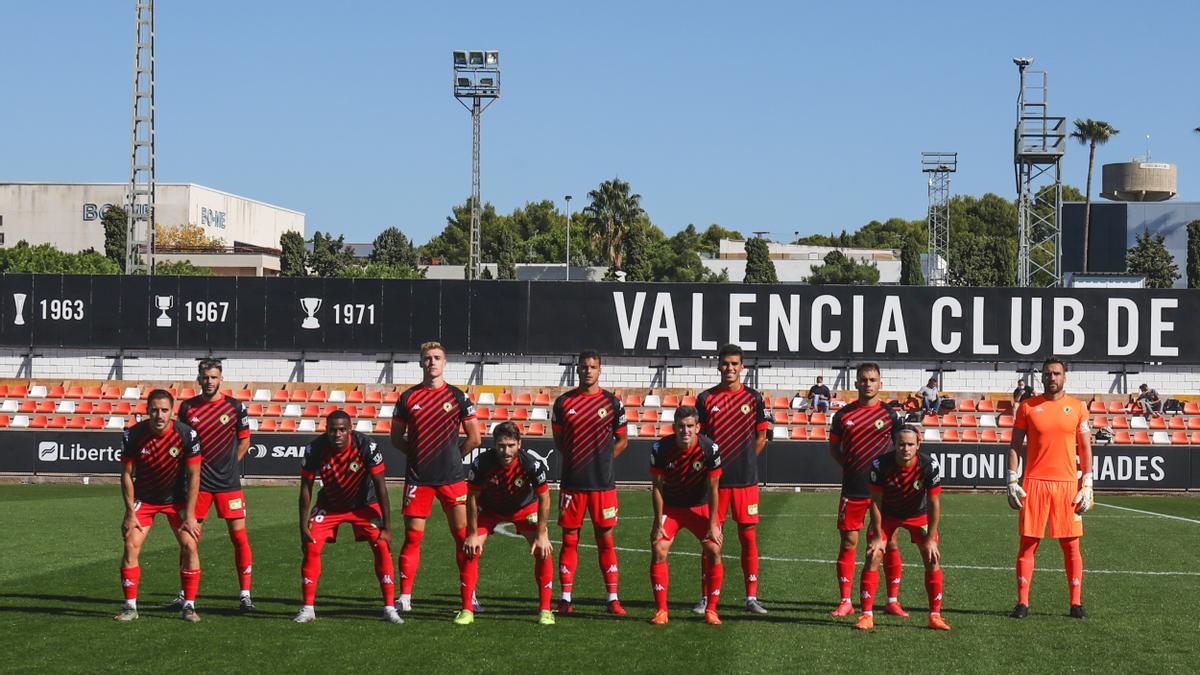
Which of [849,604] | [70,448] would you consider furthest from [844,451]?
[70,448]

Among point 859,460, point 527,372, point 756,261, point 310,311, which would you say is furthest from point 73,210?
point 859,460

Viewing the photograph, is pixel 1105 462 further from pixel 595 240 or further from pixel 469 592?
pixel 595 240

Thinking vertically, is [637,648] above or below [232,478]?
below

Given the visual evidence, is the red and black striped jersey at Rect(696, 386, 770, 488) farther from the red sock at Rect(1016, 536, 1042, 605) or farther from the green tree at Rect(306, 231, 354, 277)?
the green tree at Rect(306, 231, 354, 277)

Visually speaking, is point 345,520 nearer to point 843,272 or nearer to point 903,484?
point 903,484

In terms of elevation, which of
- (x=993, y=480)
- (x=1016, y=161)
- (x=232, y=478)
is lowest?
(x=993, y=480)

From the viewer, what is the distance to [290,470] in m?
32.1

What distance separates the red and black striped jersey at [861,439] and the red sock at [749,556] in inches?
36.5

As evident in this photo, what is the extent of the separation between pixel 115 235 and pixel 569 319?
7285cm

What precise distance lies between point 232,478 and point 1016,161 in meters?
38.1

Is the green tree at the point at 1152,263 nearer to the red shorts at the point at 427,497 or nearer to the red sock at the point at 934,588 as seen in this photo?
the red sock at the point at 934,588

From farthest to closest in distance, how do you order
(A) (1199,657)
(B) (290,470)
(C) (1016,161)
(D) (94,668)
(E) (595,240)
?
(E) (595,240) < (C) (1016,161) < (B) (290,470) < (A) (1199,657) < (D) (94,668)

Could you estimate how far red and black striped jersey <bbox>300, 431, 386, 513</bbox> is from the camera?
12.2m

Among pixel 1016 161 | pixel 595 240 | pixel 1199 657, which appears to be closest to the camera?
pixel 1199 657
